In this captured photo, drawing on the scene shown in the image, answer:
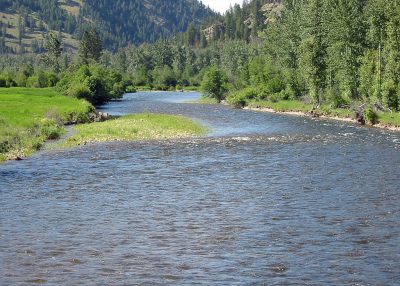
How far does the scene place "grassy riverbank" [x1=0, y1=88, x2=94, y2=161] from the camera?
69.2 metres

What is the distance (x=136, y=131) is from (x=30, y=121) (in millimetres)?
17069

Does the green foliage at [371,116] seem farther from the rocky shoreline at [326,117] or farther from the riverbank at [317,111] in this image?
the rocky shoreline at [326,117]

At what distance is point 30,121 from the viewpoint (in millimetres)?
86812

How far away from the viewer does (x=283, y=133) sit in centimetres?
8706

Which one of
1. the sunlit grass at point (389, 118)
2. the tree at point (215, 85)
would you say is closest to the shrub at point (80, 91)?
the tree at point (215, 85)

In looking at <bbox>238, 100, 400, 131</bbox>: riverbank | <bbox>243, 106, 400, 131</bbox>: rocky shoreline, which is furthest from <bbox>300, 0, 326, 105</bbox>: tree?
<bbox>243, 106, 400, 131</bbox>: rocky shoreline

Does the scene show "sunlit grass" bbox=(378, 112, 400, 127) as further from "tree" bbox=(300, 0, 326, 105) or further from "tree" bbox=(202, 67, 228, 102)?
"tree" bbox=(202, 67, 228, 102)

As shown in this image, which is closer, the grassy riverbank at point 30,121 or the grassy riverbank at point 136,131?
the grassy riverbank at point 30,121

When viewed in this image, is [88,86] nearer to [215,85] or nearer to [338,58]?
[215,85]

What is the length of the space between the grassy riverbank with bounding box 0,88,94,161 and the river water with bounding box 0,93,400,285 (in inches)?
172

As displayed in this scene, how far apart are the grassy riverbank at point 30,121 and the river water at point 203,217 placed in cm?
438

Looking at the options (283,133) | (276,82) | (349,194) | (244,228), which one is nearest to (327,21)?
(276,82)

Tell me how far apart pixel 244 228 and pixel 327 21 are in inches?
4100

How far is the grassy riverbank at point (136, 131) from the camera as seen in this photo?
80.2 meters
